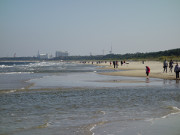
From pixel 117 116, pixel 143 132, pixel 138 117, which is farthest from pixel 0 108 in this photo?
pixel 143 132

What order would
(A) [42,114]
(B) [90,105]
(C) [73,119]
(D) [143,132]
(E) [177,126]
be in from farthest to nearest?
1. (B) [90,105]
2. (A) [42,114]
3. (C) [73,119]
4. (E) [177,126]
5. (D) [143,132]

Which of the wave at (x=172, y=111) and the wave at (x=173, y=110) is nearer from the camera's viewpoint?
the wave at (x=172, y=111)

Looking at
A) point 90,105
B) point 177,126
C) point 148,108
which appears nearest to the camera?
point 177,126

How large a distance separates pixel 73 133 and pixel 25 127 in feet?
5.55

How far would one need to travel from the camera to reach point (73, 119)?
9039mm

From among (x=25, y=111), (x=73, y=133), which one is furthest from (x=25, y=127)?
(x=25, y=111)

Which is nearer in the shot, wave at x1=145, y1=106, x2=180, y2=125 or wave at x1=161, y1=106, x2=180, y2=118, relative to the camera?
wave at x1=145, y1=106, x2=180, y2=125

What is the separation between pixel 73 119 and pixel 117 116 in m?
1.62

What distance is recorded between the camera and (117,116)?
9445 mm

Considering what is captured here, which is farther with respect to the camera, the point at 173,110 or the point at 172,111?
the point at 173,110

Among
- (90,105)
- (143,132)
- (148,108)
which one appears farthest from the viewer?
(90,105)

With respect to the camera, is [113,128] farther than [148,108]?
No

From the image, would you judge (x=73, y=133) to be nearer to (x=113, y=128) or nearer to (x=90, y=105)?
(x=113, y=128)

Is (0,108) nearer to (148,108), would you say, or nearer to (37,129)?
(37,129)
